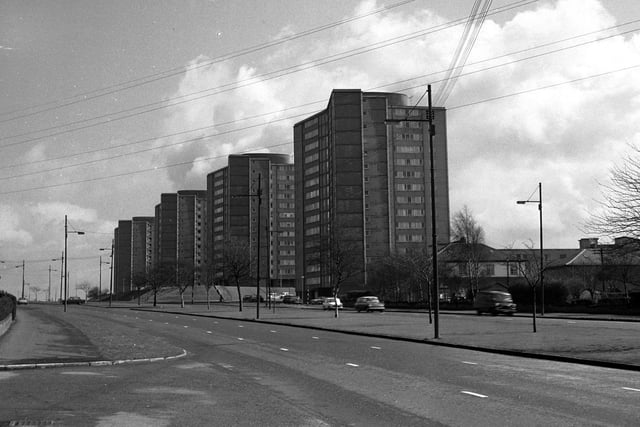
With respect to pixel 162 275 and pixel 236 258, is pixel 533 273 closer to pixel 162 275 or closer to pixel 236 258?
pixel 236 258

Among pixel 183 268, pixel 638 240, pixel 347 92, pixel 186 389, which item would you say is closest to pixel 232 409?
pixel 186 389

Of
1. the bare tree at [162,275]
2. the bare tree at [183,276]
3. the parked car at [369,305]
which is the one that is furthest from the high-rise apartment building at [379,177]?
the parked car at [369,305]

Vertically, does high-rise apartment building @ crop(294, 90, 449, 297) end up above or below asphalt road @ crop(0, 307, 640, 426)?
above

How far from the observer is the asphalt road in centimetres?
1038

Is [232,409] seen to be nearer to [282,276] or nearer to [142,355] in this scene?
[142,355]

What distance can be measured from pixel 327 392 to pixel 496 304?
44908 mm

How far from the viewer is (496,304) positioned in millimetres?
55719

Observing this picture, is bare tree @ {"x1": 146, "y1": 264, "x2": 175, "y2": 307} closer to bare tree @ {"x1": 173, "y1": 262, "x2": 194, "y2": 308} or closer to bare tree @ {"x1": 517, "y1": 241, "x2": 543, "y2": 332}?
bare tree @ {"x1": 173, "y1": 262, "x2": 194, "y2": 308}

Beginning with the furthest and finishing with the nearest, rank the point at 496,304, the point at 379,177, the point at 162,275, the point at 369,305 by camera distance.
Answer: the point at 379,177, the point at 162,275, the point at 369,305, the point at 496,304

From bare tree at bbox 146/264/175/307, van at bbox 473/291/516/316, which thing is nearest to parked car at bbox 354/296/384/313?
van at bbox 473/291/516/316

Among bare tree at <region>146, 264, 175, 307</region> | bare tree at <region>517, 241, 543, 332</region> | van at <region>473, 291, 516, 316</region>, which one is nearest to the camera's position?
bare tree at <region>517, 241, 543, 332</region>

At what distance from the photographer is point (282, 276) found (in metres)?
193

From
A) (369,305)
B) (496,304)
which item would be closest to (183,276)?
(369,305)

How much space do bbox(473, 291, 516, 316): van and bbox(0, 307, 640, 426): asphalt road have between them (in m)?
35.6
